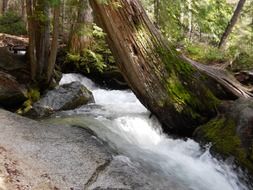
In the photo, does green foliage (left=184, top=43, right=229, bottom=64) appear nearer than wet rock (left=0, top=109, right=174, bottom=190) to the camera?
No

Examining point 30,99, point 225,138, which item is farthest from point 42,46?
point 225,138

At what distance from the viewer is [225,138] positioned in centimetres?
649

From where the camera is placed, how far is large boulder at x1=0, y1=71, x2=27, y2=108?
27.1ft

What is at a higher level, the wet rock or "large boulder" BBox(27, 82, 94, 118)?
the wet rock

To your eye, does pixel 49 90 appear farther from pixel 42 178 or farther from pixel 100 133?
pixel 42 178

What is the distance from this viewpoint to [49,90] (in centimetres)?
942

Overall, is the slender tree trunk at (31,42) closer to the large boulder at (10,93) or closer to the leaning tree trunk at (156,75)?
the large boulder at (10,93)

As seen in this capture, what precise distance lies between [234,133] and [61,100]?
172 inches

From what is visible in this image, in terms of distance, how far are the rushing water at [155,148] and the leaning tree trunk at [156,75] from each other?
553 millimetres

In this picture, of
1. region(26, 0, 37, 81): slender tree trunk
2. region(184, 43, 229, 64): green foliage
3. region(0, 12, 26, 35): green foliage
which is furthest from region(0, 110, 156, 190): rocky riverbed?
region(0, 12, 26, 35): green foliage

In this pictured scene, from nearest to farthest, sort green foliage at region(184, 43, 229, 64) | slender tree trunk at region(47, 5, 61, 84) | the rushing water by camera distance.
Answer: the rushing water
slender tree trunk at region(47, 5, 61, 84)
green foliage at region(184, 43, 229, 64)

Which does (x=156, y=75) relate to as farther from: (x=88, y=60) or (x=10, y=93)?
(x=88, y=60)

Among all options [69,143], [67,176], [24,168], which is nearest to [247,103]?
[69,143]

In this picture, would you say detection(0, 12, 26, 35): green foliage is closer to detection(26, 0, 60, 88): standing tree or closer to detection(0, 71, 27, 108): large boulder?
detection(26, 0, 60, 88): standing tree
